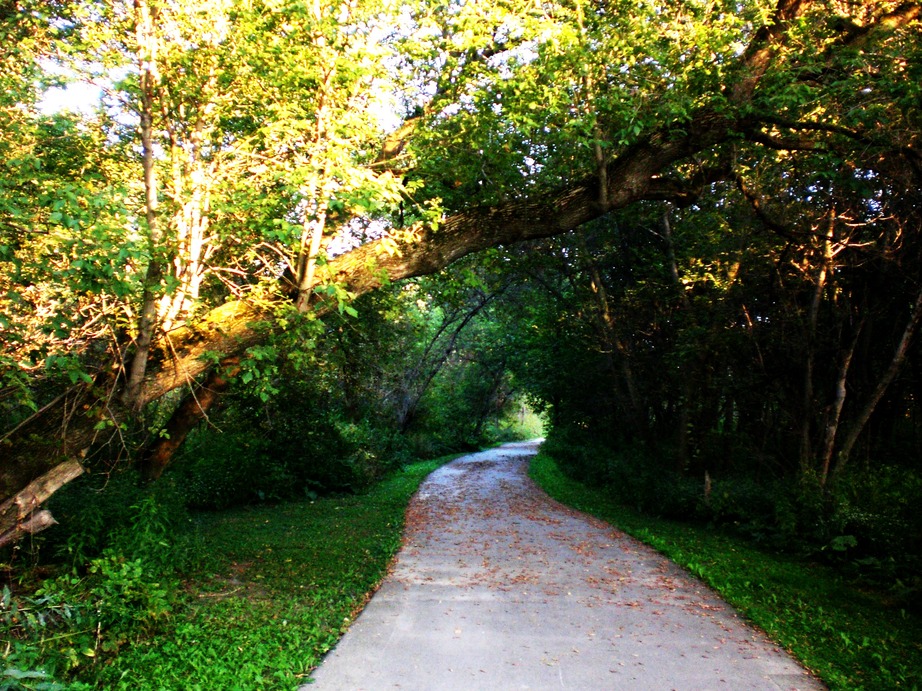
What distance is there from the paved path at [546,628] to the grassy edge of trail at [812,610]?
0.24m

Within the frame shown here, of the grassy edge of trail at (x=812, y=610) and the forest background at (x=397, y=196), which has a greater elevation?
the forest background at (x=397, y=196)

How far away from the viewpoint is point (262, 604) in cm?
661

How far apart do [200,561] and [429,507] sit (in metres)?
8.23

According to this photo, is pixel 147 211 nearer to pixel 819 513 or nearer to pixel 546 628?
pixel 546 628

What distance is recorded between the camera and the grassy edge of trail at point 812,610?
5.37 meters

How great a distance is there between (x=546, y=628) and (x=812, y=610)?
120 inches

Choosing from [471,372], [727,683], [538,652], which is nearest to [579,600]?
[538,652]

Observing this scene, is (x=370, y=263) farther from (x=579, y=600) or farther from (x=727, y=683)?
(x=727, y=683)

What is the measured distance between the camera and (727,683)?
193 inches

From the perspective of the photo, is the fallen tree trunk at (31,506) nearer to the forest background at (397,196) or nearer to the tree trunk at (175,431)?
A: the forest background at (397,196)

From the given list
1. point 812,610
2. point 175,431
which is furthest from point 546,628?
point 175,431

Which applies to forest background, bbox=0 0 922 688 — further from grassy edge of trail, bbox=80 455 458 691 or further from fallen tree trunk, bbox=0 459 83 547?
grassy edge of trail, bbox=80 455 458 691

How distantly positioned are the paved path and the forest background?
2.31 metres

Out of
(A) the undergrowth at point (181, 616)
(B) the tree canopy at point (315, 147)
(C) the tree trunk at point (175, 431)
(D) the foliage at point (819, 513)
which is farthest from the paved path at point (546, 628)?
(C) the tree trunk at point (175, 431)
